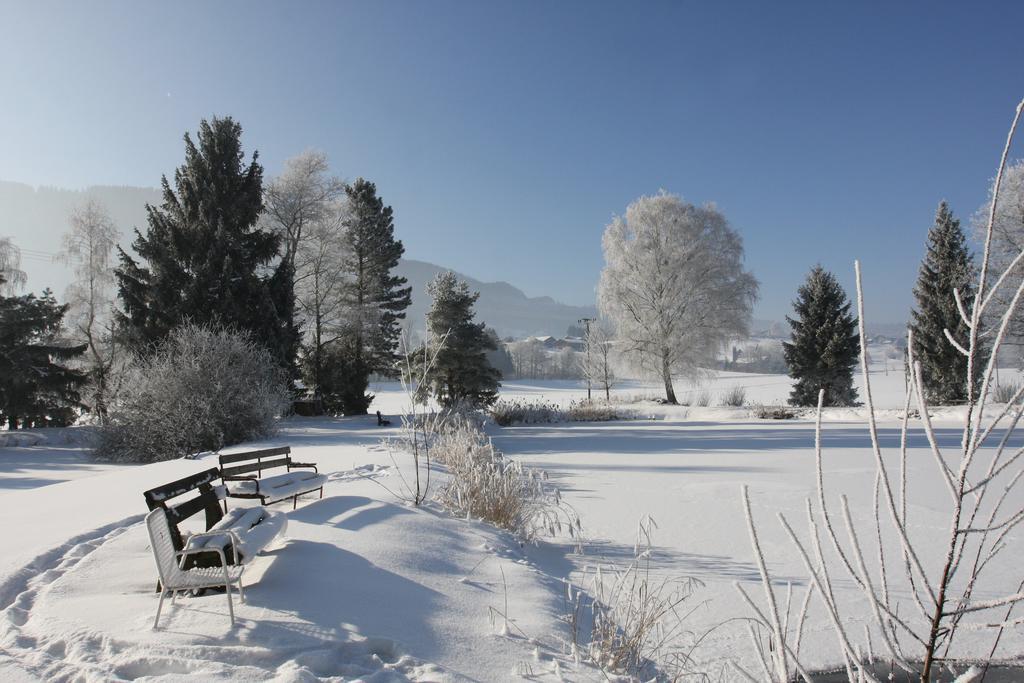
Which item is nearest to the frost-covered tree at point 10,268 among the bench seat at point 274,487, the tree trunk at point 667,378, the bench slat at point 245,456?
the bench slat at point 245,456

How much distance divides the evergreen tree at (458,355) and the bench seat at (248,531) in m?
16.4

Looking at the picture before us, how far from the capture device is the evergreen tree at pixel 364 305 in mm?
24906

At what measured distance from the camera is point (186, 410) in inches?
508

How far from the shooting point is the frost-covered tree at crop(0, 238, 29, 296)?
65.3 ft

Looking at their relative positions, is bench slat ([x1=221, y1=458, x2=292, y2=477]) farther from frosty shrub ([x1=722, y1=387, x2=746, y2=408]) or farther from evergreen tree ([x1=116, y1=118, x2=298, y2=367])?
frosty shrub ([x1=722, y1=387, x2=746, y2=408])

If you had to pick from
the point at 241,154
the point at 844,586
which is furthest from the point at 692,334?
the point at 844,586

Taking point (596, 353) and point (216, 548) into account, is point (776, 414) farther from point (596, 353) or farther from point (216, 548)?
point (216, 548)

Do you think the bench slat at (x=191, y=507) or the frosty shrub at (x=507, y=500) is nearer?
the bench slat at (x=191, y=507)

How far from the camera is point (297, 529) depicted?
5.21 metres

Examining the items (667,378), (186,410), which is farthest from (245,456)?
(667,378)

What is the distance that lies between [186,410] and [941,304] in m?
25.4

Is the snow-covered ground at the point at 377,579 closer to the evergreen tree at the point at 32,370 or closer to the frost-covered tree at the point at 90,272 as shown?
the evergreen tree at the point at 32,370

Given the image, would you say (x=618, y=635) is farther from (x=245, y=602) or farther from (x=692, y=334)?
(x=692, y=334)

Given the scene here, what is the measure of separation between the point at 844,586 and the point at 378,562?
3.71 metres
